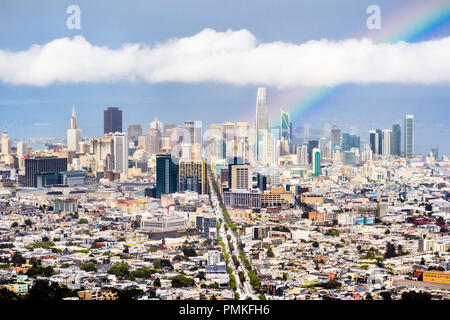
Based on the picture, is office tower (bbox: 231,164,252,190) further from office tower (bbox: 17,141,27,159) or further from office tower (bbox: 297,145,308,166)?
office tower (bbox: 17,141,27,159)

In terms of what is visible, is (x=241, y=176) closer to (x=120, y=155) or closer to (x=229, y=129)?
(x=229, y=129)

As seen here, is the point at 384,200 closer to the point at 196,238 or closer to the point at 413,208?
the point at 413,208

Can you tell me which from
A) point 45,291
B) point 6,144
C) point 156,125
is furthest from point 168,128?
point 45,291

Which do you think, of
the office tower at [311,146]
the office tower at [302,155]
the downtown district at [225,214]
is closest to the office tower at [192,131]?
the downtown district at [225,214]

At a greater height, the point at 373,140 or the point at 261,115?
the point at 261,115

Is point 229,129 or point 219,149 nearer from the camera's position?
point 229,129

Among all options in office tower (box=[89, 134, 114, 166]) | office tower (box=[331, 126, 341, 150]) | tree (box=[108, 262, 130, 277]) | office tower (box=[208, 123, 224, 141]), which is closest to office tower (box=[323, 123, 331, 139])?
office tower (box=[331, 126, 341, 150])

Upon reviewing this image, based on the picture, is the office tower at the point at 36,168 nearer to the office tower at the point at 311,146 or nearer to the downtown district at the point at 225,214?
the downtown district at the point at 225,214
